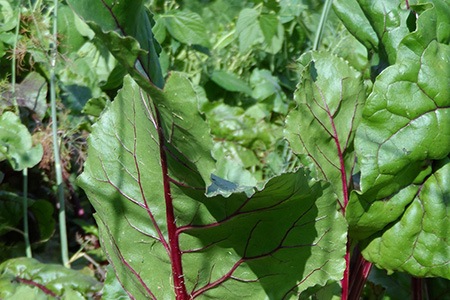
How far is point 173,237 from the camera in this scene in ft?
4.87

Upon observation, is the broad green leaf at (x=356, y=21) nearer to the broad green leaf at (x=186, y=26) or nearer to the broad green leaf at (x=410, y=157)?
the broad green leaf at (x=410, y=157)

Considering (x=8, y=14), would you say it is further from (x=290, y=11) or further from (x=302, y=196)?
(x=302, y=196)

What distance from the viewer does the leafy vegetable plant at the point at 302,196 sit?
142cm

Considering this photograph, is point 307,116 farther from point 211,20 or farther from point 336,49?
point 211,20

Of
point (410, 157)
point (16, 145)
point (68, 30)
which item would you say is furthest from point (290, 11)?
point (410, 157)

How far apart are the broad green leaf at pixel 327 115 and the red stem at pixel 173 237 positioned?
31cm

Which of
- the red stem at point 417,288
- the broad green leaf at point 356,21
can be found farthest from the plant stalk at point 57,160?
the red stem at point 417,288

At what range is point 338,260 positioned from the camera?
4.84ft

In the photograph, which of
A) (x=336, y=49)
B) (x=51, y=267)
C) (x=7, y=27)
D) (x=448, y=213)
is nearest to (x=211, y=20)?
(x=336, y=49)

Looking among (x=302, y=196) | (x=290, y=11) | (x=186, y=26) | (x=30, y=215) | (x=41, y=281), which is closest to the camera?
(x=302, y=196)

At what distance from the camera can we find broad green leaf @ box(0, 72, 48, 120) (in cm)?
216

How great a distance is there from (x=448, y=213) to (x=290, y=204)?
324 millimetres

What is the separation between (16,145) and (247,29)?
4.38ft

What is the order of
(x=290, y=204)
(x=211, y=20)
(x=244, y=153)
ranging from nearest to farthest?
(x=290, y=204) < (x=244, y=153) < (x=211, y=20)
